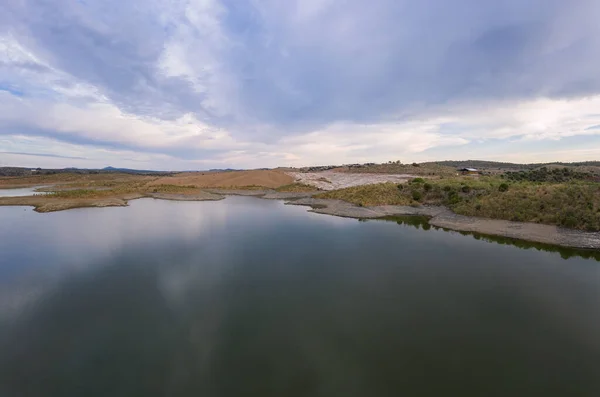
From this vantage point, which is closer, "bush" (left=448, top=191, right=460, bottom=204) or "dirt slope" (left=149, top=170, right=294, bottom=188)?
"bush" (left=448, top=191, right=460, bottom=204)

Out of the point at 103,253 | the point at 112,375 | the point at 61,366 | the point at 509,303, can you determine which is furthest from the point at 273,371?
the point at 103,253

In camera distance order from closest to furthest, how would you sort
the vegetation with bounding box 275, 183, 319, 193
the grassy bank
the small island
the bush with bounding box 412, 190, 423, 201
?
the small island
the grassy bank
the bush with bounding box 412, 190, 423, 201
the vegetation with bounding box 275, 183, 319, 193

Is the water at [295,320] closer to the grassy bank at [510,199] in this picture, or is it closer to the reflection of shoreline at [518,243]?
the reflection of shoreline at [518,243]

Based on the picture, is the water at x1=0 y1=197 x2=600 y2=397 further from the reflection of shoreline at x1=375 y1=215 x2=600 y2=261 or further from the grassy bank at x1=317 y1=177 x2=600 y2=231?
the grassy bank at x1=317 y1=177 x2=600 y2=231

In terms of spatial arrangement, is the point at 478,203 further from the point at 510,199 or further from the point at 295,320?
the point at 295,320

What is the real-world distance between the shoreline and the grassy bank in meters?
1.14

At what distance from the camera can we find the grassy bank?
74.4 ft

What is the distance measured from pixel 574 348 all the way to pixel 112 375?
13.1m

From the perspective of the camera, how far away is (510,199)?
2752 cm

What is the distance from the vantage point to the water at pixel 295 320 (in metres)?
7.25

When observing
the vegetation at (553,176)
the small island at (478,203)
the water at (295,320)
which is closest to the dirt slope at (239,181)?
the small island at (478,203)

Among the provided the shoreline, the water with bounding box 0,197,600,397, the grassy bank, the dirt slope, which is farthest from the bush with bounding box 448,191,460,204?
the dirt slope

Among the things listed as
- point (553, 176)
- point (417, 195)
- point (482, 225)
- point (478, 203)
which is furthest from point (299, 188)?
point (553, 176)

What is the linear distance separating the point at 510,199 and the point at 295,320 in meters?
27.3
